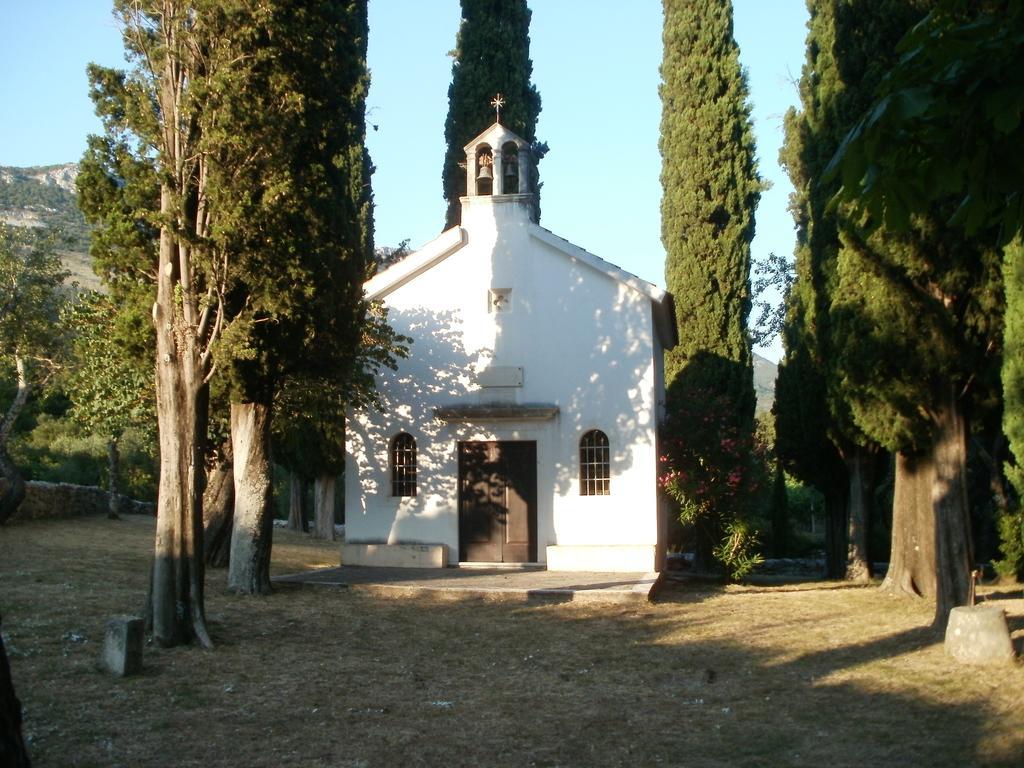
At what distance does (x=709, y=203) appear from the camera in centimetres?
2491

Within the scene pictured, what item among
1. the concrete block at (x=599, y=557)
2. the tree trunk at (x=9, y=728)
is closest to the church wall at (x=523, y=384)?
the concrete block at (x=599, y=557)

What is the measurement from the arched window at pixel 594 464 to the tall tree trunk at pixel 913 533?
202 inches

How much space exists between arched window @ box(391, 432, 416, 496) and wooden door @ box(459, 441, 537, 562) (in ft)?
3.24

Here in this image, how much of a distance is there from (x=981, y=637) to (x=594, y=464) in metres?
9.35

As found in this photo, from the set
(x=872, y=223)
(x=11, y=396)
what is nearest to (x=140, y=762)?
(x=872, y=223)

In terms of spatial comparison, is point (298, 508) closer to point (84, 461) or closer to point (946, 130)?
point (84, 461)

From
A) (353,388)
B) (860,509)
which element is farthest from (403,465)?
(860,509)

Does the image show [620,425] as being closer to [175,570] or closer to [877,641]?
[877,641]

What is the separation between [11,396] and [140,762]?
30997 mm

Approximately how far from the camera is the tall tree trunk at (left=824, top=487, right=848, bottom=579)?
77.6ft

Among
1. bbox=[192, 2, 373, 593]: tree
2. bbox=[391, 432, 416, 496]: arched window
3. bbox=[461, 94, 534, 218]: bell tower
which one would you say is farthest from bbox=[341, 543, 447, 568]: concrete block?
bbox=[461, 94, 534, 218]: bell tower

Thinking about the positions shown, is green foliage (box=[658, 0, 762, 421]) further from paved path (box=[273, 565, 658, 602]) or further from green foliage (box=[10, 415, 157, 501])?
green foliage (box=[10, 415, 157, 501])

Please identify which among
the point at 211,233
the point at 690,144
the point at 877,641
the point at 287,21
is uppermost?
the point at 690,144

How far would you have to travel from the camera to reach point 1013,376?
12.7 meters
